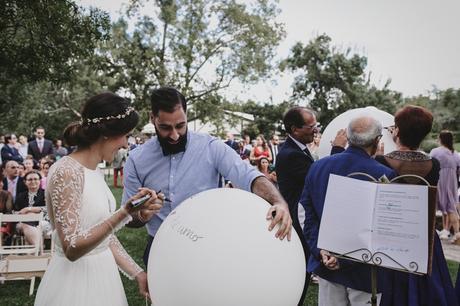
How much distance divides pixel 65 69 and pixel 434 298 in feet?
19.9

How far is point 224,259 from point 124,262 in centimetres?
101

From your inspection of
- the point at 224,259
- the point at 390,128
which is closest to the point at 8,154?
the point at 390,128

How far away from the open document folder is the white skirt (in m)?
1.21

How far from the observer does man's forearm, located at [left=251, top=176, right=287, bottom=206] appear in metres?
2.01

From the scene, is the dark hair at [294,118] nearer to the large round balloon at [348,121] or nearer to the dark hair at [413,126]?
the large round balloon at [348,121]

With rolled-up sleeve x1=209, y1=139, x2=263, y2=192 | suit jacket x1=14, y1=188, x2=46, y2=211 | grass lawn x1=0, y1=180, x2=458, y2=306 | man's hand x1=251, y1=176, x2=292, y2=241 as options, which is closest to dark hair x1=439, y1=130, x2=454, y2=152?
grass lawn x1=0, y1=180, x2=458, y2=306

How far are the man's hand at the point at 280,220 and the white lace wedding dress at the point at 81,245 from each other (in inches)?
28.0

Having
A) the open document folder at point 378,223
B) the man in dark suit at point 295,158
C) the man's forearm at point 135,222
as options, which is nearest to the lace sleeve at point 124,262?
the man's forearm at point 135,222

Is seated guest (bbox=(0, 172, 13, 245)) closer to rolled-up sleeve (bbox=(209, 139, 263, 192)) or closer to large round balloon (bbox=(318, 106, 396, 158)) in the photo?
large round balloon (bbox=(318, 106, 396, 158))

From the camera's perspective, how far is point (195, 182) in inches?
99.0

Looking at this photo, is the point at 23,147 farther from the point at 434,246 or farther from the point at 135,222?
the point at 434,246

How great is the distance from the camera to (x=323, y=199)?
3.17 metres

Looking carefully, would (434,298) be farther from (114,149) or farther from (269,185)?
(114,149)

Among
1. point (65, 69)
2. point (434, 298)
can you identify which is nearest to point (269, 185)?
point (434, 298)
